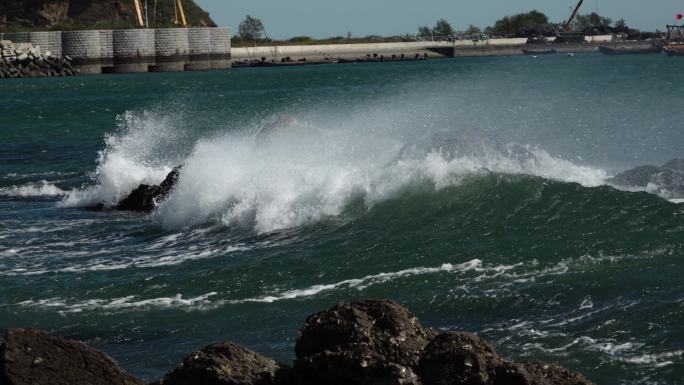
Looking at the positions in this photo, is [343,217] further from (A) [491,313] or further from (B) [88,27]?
(B) [88,27]

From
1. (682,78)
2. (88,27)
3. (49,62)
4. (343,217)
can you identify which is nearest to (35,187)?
(343,217)

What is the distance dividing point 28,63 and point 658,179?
79023 millimetres

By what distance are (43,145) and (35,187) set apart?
38.0 feet

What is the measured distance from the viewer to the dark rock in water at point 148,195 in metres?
22.5

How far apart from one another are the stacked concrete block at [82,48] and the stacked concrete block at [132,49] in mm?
1647

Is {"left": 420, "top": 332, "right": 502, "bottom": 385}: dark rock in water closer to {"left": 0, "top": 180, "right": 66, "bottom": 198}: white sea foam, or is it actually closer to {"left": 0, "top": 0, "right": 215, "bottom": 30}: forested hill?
{"left": 0, "top": 180, "right": 66, "bottom": 198}: white sea foam

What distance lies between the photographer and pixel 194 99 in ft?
194

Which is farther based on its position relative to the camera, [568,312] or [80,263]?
[80,263]

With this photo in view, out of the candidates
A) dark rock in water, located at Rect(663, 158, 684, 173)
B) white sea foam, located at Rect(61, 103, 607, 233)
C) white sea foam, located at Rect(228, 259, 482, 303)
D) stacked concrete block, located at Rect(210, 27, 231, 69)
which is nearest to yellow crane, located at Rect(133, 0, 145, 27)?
stacked concrete block, located at Rect(210, 27, 231, 69)

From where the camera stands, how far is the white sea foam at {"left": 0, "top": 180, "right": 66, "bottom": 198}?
26409 millimetres

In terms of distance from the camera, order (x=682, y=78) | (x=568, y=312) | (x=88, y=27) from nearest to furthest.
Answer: (x=568, y=312) < (x=682, y=78) < (x=88, y=27)

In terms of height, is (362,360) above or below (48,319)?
above

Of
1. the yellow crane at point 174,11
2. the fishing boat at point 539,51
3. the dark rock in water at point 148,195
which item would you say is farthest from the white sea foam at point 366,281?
the fishing boat at point 539,51

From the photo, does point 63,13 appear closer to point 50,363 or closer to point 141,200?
point 141,200
